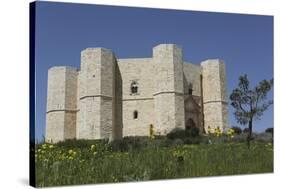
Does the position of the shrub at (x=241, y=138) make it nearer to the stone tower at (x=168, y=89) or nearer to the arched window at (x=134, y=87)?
the stone tower at (x=168, y=89)

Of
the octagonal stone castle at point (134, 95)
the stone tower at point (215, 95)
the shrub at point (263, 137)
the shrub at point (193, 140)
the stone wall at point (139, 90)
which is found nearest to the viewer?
the shrub at point (193, 140)

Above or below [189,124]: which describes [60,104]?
above

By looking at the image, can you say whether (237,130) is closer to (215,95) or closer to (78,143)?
(215,95)

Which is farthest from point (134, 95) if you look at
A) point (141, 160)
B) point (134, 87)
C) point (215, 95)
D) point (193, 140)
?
point (141, 160)

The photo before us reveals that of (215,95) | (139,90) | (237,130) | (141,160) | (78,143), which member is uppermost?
(139,90)

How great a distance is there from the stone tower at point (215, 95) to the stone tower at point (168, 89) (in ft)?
2.64

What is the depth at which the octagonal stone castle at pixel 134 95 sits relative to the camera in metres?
11.7

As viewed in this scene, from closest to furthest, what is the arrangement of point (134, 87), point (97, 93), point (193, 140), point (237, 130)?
point (193, 140) < point (237, 130) < point (97, 93) < point (134, 87)

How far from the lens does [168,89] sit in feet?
48.5

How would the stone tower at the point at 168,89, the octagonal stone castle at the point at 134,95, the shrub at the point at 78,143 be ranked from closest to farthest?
the shrub at the point at 78,143
the octagonal stone castle at the point at 134,95
the stone tower at the point at 168,89

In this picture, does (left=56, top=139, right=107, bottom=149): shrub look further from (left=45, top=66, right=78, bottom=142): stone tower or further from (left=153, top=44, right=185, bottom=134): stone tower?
(left=153, top=44, right=185, bottom=134): stone tower

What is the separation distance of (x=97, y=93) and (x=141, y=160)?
4.75 metres

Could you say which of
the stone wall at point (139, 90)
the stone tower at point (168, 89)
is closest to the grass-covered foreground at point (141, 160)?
the stone wall at point (139, 90)

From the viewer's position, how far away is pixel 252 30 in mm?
11984
